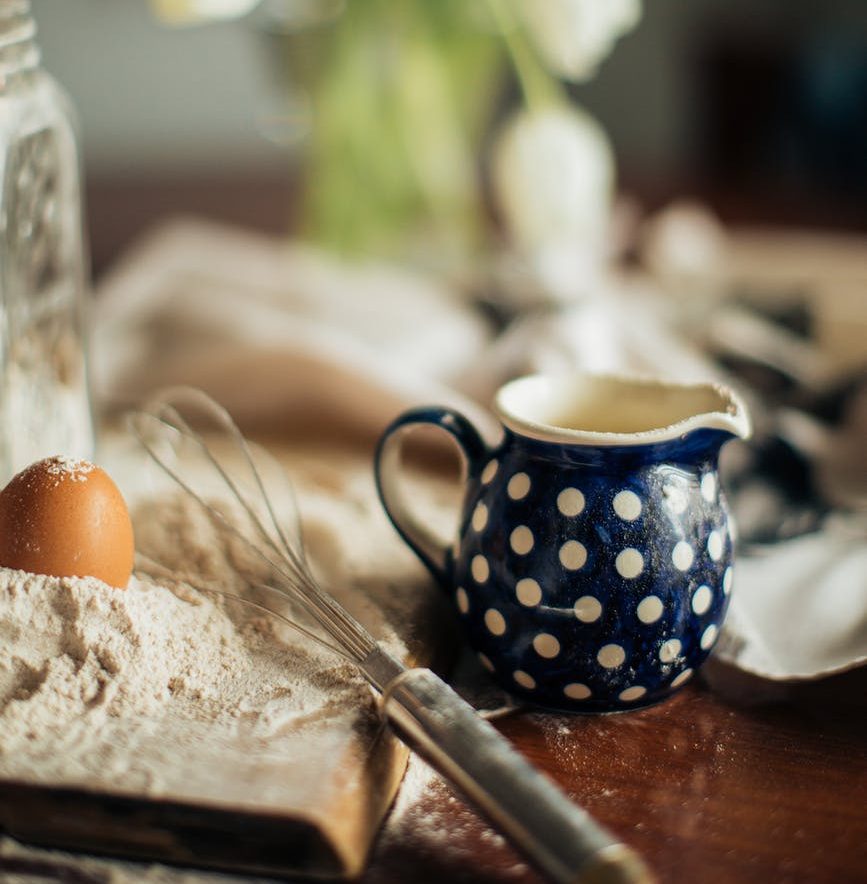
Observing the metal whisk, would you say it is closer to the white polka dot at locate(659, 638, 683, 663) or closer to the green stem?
the white polka dot at locate(659, 638, 683, 663)

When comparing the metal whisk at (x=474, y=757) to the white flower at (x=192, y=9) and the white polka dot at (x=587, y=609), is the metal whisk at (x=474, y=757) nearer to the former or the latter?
the white polka dot at (x=587, y=609)

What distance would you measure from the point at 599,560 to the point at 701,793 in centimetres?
8

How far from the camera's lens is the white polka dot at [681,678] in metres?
0.36

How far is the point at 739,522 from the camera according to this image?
50 cm

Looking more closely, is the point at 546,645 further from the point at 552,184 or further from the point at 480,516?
the point at 552,184

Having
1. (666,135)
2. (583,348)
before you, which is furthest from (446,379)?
(666,135)

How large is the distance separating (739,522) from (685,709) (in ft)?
0.49

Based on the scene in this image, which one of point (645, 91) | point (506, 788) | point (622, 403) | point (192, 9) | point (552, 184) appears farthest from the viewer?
point (645, 91)

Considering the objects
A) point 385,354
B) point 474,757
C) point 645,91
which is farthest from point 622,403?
point 645,91

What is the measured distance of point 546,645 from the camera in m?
0.35

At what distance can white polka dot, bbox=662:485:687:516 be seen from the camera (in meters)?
0.35

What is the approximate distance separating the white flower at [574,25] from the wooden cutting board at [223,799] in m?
0.44

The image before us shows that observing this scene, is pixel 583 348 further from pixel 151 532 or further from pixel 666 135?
pixel 666 135

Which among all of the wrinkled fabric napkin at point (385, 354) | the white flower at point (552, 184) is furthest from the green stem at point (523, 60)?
the wrinkled fabric napkin at point (385, 354)
